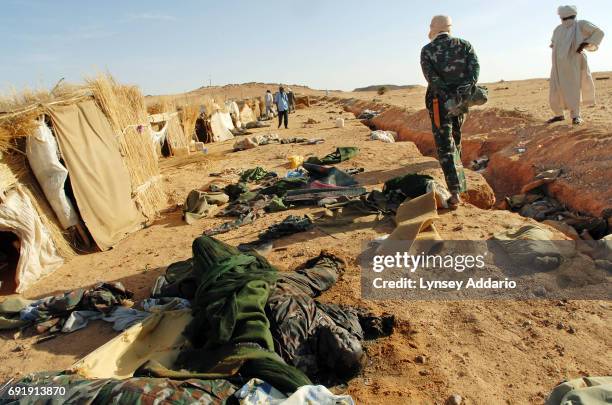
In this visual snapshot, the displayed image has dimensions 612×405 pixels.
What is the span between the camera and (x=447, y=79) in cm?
499

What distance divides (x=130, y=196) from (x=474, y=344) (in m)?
5.32

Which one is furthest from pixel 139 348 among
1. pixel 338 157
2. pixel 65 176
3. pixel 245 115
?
pixel 245 115

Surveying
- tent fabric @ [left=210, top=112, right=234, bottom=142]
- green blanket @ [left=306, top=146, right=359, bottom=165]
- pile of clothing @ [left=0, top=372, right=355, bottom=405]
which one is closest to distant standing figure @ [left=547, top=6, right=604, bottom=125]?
green blanket @ [left=306, top=146, right=359, bottom=165]

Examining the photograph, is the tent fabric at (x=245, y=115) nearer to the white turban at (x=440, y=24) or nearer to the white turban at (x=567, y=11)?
the white turban at (x=567, y=11)

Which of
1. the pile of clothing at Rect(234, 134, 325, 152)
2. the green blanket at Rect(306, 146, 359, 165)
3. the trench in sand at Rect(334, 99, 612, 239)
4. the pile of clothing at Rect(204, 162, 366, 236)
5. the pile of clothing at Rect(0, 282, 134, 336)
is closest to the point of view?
the pile of clothing at Rect(0, 282, 134, 336)

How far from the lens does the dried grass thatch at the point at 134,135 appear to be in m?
6.41

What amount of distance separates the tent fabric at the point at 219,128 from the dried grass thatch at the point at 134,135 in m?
7.88

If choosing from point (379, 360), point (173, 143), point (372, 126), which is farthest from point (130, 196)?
point (372, 126)

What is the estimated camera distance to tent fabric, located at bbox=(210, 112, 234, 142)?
15773 millimetres

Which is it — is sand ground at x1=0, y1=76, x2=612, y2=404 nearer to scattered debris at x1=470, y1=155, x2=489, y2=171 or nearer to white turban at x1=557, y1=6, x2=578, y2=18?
scattered debris at x1=470, y1=155, x2=489, y2=171

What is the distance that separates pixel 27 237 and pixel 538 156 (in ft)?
24.0

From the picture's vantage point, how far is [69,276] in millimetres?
4742

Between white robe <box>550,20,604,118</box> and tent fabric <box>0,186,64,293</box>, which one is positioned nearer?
tent fabric <box>0,186,64,293</box>

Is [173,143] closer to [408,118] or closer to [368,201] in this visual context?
[408,118]
